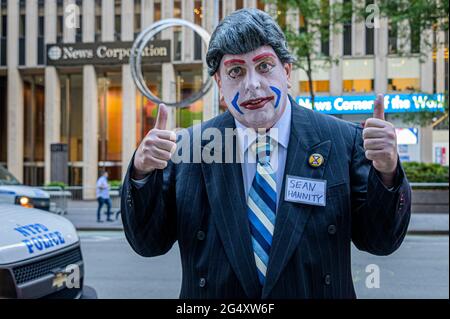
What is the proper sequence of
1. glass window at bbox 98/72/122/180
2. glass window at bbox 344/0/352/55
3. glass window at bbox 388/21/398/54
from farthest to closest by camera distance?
glass window at bbox 98/72/122/180 → glass window at bbox 388/21/398/54 → glass window at bbox 344/0/352/55

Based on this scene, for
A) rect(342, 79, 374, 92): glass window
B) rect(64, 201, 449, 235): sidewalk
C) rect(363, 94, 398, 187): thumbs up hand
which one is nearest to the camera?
rect(363, 94, 398, 187): thumbs up hand

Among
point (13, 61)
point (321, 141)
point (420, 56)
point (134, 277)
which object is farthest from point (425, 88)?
point (13, 61)

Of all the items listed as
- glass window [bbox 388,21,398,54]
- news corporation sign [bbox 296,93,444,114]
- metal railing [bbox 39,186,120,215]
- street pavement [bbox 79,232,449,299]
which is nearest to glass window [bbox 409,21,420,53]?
glass window [bbox 388,21,398,54]

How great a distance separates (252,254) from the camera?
165cm

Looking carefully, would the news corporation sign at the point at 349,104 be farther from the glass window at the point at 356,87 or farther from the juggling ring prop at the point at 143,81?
Result: the juggling ring prop at the point at 143,81

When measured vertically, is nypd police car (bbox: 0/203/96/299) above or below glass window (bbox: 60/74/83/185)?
below

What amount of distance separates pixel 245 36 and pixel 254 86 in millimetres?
162

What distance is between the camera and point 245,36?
1.61 meters

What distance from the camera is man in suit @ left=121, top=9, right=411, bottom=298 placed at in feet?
5.30

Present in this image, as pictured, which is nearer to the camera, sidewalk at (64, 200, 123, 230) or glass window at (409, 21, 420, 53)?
glass window at (409, 21, 420, 53)

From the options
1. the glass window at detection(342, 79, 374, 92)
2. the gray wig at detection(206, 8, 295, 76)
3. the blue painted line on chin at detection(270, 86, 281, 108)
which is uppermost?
the glass window at detection(342, 79, 374, 92)

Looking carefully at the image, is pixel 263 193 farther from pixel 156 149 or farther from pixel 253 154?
pixel 156 149

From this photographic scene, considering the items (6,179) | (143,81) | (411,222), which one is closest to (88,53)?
(6,179)

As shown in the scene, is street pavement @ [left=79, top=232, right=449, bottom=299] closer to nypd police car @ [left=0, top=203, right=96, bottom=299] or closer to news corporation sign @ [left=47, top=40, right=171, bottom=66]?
nypd police car @ [left=0, top=203, right=96, bottom=299]
